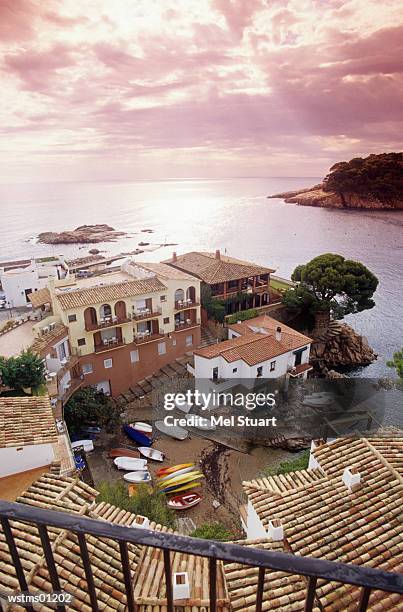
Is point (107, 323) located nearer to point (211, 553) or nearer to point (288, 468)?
point (288, 468)

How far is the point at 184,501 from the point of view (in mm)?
14898

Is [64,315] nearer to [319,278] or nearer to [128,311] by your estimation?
[128,311]

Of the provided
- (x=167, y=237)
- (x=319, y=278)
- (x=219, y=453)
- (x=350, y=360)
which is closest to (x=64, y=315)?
(x=219, y=453)

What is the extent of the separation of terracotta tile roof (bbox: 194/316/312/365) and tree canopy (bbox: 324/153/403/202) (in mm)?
60310

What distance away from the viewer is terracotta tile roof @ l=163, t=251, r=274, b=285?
2758 centimetres

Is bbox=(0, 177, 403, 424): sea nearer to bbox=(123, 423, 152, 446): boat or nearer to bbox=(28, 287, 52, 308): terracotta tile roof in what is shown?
bbox=(123, 423, 152, 446): boat

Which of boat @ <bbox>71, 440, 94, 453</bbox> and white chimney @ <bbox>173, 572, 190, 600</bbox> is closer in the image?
white chimney @ <bbox>173, 572, 190, 600</bbox>

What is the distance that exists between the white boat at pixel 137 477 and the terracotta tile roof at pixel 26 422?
6404 millimetres

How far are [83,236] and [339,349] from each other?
57.4 m

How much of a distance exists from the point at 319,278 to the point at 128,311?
14681 mm

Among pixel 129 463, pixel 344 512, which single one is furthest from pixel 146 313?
pixel 344 512

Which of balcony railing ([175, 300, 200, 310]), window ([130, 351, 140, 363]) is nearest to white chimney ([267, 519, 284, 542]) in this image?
window ([130, 351, 140, 363])

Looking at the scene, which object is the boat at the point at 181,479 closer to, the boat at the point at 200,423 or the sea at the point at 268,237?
the boat at the point at 200,423

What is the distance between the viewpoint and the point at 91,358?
792 inches
